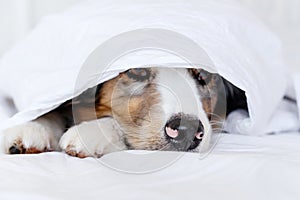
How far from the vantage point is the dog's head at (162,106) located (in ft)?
3.79

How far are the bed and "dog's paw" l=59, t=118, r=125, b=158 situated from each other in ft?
0.22

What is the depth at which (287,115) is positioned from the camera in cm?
148

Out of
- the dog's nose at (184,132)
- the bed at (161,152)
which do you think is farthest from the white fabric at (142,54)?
the dog's nose at (184,132)

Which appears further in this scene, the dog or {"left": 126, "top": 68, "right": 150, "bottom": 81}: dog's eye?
{"left": 126, "top": 68, "right": 150, "bottom": 81}: dog's eye

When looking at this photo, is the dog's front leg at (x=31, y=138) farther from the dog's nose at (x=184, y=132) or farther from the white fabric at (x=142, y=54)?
the dog's nose at (x=184, y=132)

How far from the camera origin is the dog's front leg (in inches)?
46.6

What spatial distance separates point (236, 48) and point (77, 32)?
43 cm

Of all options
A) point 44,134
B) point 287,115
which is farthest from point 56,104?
point 287,115

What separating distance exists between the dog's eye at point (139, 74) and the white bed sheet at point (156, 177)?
0.84ft

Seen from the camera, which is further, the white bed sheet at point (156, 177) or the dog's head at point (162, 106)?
the dog's head at point (162, 106)

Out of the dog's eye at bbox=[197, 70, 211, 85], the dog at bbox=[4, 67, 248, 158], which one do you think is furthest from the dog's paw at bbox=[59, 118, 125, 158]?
the dog's eye at bbox=[197, 70, 211, 85]

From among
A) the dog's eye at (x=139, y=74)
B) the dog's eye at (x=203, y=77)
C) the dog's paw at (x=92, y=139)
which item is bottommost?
the dog's paw at (x=92, y=139)

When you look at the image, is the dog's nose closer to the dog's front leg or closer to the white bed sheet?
the white bed sheet

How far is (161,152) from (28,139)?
327mm
